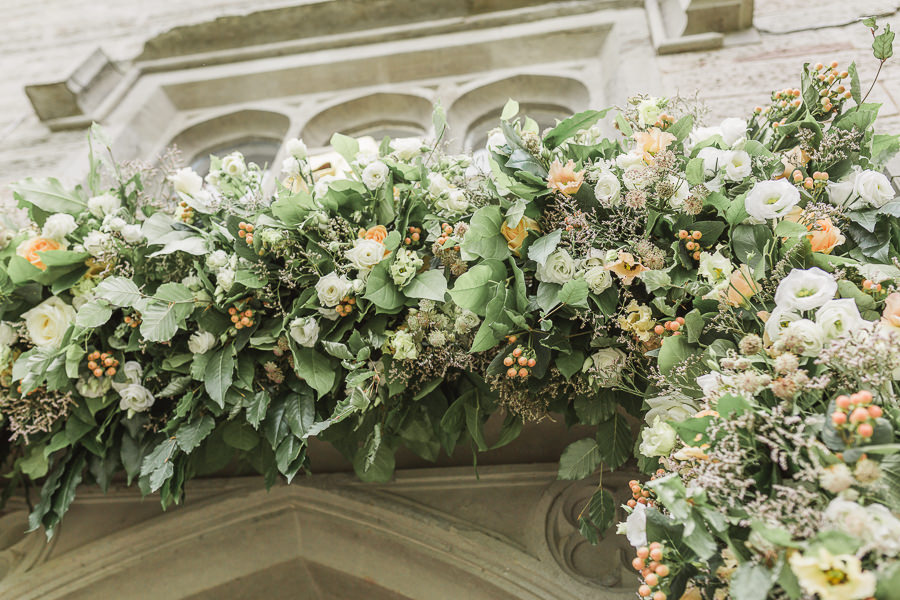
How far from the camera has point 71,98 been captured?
3.12 metres

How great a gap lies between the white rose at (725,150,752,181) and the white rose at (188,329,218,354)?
4.36ft

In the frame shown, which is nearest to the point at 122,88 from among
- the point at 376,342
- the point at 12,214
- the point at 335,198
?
the point at 12,214

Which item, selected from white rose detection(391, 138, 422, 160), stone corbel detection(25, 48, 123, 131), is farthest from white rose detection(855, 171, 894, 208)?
stone corbel detection(25, 48, 123, 131)

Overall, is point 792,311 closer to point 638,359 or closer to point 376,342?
point 638,359

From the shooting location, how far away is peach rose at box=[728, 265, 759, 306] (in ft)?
3.79

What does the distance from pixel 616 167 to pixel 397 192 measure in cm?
57

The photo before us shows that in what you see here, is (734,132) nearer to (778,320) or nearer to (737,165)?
(737,165)

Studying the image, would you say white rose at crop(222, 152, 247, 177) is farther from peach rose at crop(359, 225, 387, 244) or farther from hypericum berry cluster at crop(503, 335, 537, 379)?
hypericum berry cluster at crop(503, 335, 537, 379)

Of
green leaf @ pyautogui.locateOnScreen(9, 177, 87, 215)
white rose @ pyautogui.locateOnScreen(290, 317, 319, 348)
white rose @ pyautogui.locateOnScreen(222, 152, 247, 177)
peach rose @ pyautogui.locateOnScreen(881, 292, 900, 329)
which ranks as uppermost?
white rose @ pyautogui.locateOnScreen(222, 152, 247, 177)

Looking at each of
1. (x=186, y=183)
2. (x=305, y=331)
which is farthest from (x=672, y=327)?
(x=186, y=183)

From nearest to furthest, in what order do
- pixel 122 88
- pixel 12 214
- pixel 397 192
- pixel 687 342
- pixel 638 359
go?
pixel 687 342 → pixel 638 359 → pixel 397 192 → pixel 12 214 → pixel 122 88

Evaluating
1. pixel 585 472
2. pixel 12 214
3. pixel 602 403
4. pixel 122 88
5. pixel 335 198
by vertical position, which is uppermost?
pixel 122 88

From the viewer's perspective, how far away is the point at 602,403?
142 centimetres

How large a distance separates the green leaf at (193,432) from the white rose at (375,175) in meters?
0.74
